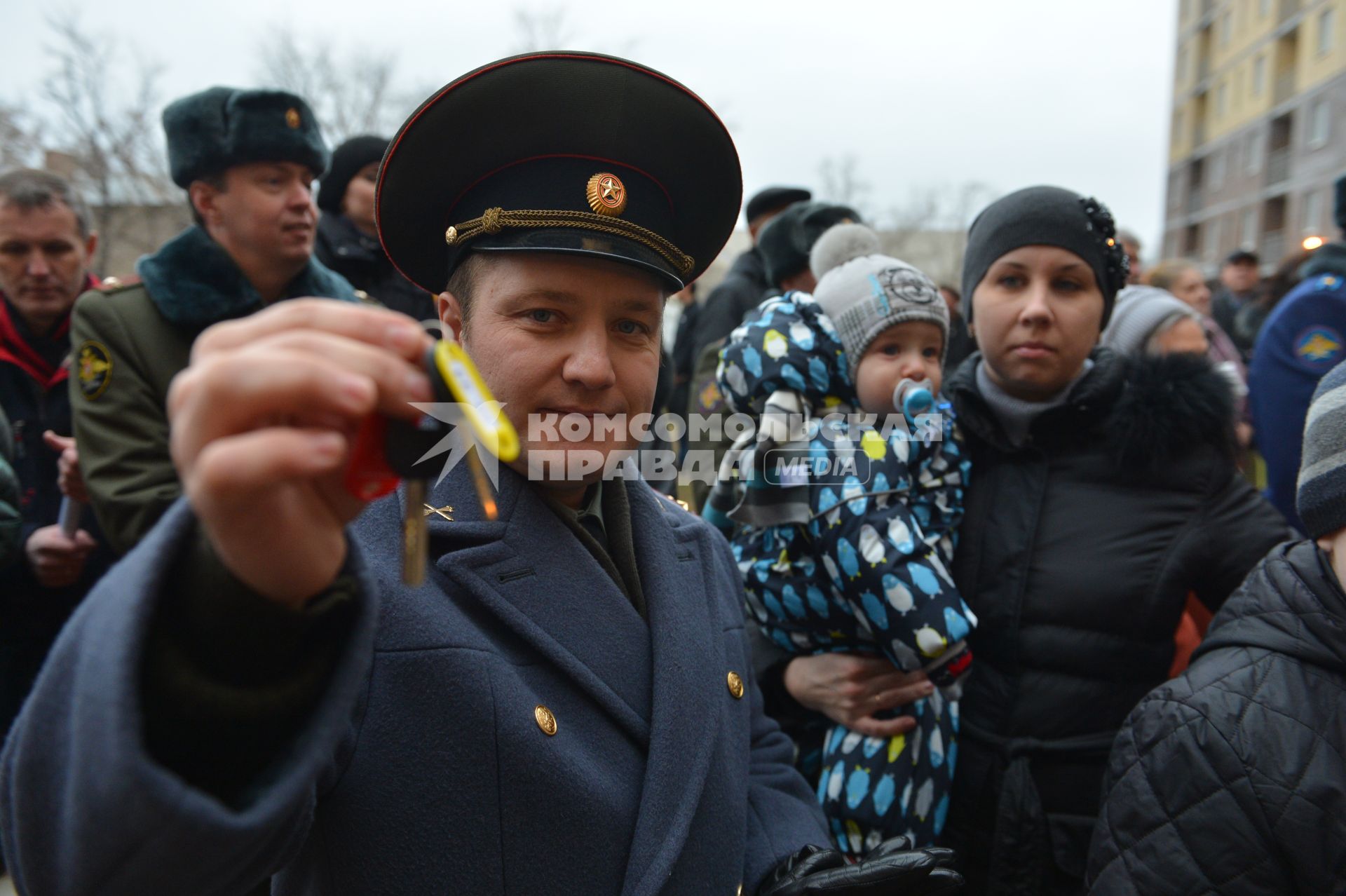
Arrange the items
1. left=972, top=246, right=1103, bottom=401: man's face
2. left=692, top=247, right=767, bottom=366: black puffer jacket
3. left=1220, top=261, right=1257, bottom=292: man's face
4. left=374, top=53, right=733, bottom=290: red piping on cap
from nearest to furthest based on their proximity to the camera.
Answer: left=374, top=53, right=733, bottom=290: red piping on cap < left=972, top=246, right=1103, bottom=401: man's face < left=692, top=247, right=767, bottom=366: black puffer jacket < left=1220, top=261, right=1257, bottom=292: man's face

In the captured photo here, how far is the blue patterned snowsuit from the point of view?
2246mm

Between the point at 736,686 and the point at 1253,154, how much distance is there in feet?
150

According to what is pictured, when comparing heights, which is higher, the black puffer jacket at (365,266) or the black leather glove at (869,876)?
the black puffer jacket at (365,266)

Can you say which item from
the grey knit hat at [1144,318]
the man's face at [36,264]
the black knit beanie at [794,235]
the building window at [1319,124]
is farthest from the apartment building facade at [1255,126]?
the man's face at [36,264]

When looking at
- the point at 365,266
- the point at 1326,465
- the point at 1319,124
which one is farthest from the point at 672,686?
the point at 1319,124

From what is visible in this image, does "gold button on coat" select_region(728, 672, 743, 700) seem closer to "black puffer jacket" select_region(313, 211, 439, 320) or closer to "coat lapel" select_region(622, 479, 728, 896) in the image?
"coat lapel" select_region(622, 479, 728, 896)

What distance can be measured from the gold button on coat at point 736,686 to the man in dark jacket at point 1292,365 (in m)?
2.71

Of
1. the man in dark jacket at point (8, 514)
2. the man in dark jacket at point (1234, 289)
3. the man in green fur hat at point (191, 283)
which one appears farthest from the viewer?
the man in dark jacket at point (1234, 289)

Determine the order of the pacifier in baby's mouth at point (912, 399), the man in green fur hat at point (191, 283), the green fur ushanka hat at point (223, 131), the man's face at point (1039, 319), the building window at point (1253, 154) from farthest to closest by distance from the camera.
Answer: the building window at point (1253, 154), the green fur ushanka hat at point (223, 131), the man in green fur hat at point (191, 283), the pacifier in baby's mouth at point (912, 399), the man's face at point (1039, 319)

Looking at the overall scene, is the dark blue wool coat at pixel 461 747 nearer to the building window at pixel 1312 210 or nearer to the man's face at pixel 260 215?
the man's face at pixel 260 215

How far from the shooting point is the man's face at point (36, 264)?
11.8ft

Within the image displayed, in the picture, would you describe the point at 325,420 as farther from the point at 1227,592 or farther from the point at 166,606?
the point at 1227,592

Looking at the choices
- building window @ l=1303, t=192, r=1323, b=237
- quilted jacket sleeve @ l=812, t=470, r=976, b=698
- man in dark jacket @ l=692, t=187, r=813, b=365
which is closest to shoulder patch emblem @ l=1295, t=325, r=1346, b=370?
quilted jacket sleeve @ l=812, t=470, r=976, b=698

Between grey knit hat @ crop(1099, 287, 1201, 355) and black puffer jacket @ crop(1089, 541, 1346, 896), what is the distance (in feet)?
8.29
